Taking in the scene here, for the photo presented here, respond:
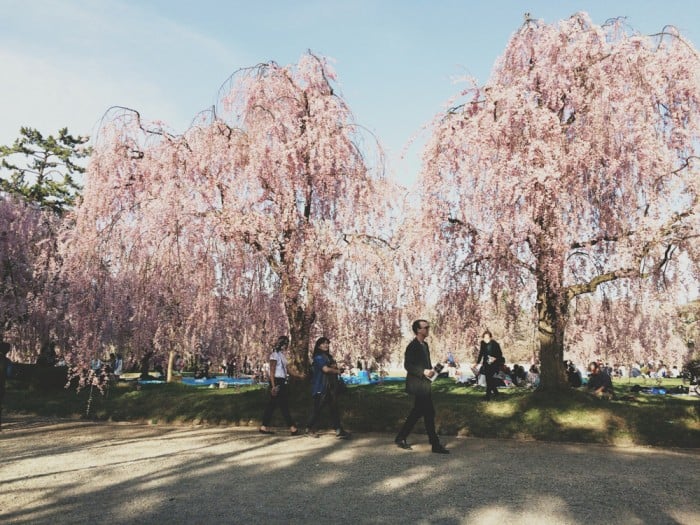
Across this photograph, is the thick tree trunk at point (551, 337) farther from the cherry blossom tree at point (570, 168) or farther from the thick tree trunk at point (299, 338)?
the thick tree trunk at point (299, 338)

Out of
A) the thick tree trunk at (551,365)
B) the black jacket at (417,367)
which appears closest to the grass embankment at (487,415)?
the thick tree trunk at (551,365)

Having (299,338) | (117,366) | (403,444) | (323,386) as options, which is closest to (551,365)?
(403,444)

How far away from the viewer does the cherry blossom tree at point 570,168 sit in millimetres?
10266

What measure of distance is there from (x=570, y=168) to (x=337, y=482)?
7.22 metres

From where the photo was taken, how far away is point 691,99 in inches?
424

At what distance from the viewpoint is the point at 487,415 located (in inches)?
422

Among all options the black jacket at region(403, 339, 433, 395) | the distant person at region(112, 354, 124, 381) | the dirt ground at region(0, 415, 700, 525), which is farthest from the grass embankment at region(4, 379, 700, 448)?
the distant person at region(112, 354, 124, 381)

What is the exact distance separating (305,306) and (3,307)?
994 centimetres

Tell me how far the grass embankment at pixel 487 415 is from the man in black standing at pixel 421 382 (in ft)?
7.49

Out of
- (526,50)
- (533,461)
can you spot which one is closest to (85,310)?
(533,461)

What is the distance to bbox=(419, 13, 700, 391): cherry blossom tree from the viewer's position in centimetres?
1027

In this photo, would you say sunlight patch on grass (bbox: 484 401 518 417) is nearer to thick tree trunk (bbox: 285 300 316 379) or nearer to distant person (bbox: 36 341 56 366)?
thick tree trunk (bbox: 285 300 316 379)

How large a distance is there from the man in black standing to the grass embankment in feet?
7.49

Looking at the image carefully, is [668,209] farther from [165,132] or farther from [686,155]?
[165,132]
